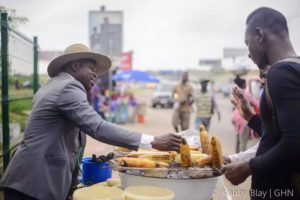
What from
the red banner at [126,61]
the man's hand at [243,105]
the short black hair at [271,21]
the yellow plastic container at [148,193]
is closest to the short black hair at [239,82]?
the man's hand at [243,105]

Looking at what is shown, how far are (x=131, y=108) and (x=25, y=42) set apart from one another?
12.5m

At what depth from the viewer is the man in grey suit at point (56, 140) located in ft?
8.40

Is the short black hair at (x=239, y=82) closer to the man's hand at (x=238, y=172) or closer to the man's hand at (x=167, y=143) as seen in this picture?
the man's hand at (x=167, y=143)

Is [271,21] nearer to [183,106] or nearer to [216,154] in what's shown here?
[216,154]

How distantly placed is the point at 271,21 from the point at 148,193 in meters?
1.22

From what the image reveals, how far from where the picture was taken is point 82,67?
3031 mm

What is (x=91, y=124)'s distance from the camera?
2561 millimetres

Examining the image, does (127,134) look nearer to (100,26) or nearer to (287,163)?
(287,163)

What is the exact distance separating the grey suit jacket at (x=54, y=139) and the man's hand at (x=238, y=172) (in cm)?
66

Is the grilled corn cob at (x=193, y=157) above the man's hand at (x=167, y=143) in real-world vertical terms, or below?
below

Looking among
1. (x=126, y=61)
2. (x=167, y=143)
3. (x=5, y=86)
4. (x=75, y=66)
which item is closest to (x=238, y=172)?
(x=167, y=143)

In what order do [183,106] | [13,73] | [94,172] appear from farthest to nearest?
[183,106], [13,73], [94,172]

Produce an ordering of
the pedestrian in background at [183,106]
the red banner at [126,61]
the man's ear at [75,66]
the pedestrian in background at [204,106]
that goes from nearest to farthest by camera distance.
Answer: the man's ear at [75,66]
the pedestrian in background at [204,106]
the pedestrian in background at [183,106]
the red banner at [126,61]

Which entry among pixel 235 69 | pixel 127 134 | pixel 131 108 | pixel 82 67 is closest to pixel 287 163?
pixel 127 134
